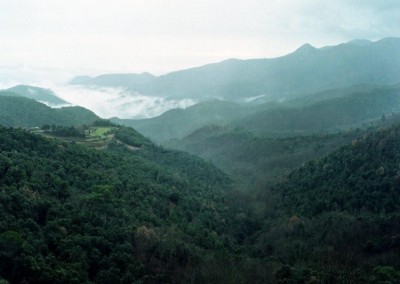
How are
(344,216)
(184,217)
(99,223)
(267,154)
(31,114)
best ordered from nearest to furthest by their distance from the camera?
1. (99,223)
2. (344,216)
3. (184,217)
4. (267,154)
5. (31,114)

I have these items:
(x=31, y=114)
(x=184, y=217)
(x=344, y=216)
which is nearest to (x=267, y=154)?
(x=344, y=216)

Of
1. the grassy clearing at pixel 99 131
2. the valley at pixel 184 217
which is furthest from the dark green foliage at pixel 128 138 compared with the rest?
the grassy clearing at pixel 99 131

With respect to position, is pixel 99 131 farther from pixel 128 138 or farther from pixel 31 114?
pixel 31 114

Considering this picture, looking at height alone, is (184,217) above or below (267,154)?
below

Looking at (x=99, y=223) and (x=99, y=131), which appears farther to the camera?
(x=99, y=131)

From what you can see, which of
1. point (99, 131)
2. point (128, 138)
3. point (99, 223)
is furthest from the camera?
point (99, 131)

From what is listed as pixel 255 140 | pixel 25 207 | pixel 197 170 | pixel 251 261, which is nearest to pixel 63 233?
pixel 25 207
